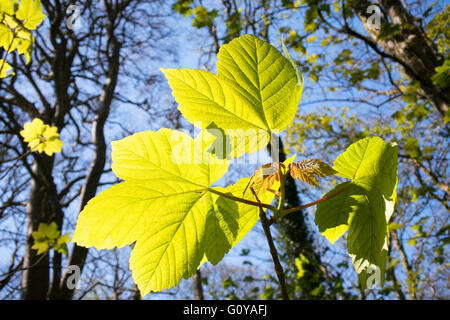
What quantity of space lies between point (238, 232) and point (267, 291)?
3364mm

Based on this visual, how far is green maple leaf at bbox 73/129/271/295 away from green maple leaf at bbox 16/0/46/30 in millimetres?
832

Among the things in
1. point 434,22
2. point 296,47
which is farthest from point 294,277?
point 434,22

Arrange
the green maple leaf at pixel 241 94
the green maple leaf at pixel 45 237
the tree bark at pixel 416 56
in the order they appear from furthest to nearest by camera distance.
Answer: the tree bark at pixel 416 56, the green maple leaf at pixel 45 237, the green maple leaf at pixel 241 94

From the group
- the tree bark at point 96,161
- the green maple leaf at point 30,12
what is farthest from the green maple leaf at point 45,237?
the green maple leaf at point 30,12

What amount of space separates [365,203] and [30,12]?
1030mm

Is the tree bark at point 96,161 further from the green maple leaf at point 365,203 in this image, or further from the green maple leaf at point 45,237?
→ the green maple leaf at point 365,203

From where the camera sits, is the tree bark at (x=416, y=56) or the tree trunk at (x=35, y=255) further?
the tree trunk at (x=35, y=255)

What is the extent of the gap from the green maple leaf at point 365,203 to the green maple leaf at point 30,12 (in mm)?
976

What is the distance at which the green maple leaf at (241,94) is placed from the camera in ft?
0.87

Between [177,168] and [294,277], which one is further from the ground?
[177,168]

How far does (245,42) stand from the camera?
283 millimetres

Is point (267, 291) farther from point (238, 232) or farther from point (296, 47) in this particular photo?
point (238, 232)

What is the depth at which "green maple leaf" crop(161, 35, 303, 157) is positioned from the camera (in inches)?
10.4
